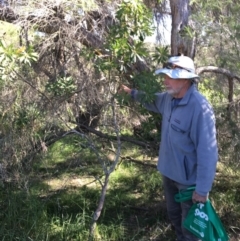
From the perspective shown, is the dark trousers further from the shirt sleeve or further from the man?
the shirt sleeve

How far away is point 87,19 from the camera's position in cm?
436

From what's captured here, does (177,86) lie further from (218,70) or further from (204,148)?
(218,70)

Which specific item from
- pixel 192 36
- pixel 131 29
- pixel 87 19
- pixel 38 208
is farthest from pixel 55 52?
pixel 38 208

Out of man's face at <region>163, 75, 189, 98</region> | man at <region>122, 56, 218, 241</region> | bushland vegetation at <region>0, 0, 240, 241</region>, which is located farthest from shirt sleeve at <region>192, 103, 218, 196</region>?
bushland vegetation at <region>0, 0, 240, 241</region>

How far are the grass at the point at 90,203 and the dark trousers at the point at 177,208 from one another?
78cm

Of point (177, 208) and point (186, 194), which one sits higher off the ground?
point (186, 194)

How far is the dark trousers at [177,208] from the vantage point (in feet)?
11.3

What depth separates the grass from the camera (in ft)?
14.7

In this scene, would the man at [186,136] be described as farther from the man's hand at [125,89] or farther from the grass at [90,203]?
the grass at [90,203]

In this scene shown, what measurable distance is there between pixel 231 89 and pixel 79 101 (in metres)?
1.80

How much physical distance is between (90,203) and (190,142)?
96.7 inches

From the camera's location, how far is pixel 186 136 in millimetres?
3252

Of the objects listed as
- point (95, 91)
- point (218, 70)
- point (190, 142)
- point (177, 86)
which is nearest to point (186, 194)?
point (190, 142)

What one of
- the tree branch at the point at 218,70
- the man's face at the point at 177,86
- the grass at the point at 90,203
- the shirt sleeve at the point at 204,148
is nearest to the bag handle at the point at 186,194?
the shirt sleeve at the point at 204,148
